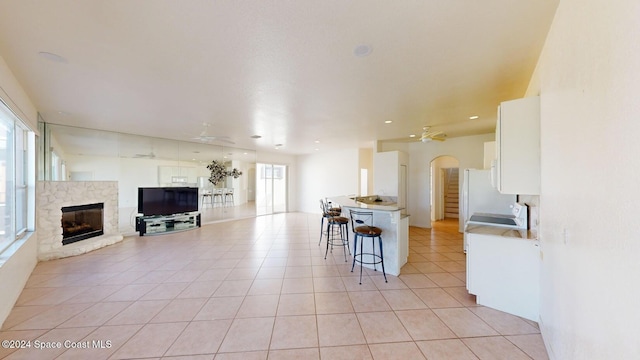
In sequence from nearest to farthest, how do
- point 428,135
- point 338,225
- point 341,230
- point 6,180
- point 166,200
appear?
1. point 6,180
2. point 341,230
3. point 428,135
4. point 338,225
5. point 166,200

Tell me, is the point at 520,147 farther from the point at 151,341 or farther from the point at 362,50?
the point at 151,341

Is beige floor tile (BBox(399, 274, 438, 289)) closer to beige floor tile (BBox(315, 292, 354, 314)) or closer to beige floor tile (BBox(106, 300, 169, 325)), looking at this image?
beige floor tile (BBox(315, 292, 354, 314))

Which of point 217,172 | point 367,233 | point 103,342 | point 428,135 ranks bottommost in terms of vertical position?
point 103,342

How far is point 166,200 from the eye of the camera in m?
6.57

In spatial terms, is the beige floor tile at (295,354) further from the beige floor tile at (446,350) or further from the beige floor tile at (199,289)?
the beige floor tile at (199,289)

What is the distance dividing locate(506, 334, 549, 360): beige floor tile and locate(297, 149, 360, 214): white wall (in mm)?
6406

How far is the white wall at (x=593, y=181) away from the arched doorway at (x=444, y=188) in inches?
258

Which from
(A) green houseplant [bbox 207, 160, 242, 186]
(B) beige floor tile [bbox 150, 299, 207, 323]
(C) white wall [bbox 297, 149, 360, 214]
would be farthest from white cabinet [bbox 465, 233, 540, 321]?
(A) green houseplant [bbox 207, 160, 242, 186]

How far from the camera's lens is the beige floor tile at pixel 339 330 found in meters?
2.08

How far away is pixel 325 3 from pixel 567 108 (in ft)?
6.14

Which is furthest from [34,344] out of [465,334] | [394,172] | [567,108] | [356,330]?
[394,172]

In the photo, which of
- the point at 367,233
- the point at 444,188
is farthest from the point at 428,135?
the point at 444,188

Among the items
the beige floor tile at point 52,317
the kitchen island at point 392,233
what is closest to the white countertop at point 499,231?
the kitchen island at point 392,233

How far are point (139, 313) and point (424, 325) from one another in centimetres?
317
